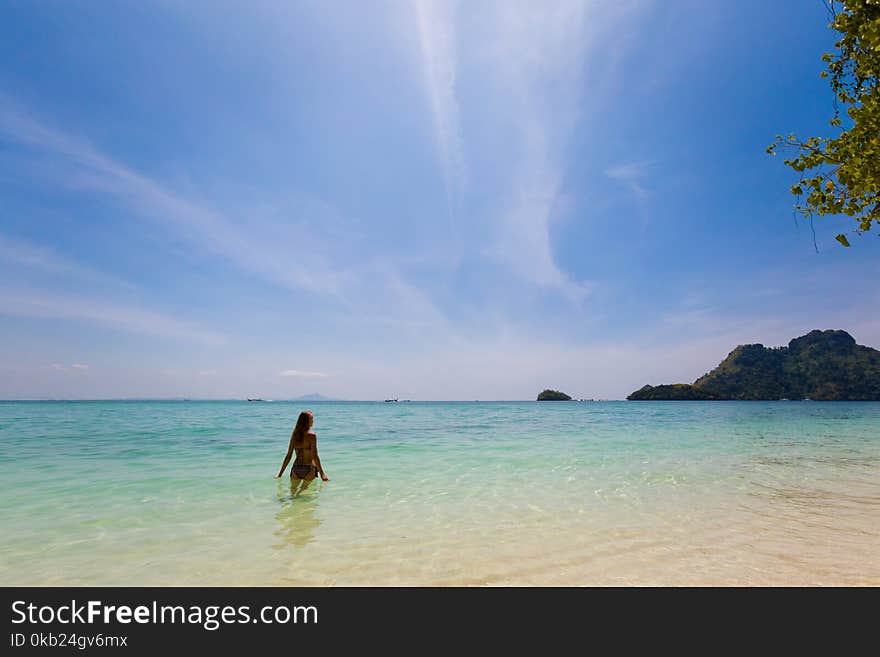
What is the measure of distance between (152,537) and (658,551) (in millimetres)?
7622

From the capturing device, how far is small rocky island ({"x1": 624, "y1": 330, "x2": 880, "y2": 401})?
423 feet

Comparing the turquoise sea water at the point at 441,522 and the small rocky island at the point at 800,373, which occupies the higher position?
the small rocky island at the point at 800,373

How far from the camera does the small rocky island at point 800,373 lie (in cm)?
12900

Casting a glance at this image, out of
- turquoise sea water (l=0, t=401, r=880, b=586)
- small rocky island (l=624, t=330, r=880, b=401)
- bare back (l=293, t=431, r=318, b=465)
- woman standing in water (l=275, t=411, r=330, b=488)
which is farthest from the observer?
small rocky island (l=624, t=330, r=880, b=401)

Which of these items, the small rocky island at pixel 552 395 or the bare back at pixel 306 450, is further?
the small rocky island at pixel 552 395

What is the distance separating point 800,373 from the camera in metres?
135

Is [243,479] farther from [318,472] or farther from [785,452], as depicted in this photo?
[785,452]

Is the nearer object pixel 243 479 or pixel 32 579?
pixel 32 579

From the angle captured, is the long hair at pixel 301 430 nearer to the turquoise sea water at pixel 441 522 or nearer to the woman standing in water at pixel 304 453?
the woman standing in water at pixel 304 453

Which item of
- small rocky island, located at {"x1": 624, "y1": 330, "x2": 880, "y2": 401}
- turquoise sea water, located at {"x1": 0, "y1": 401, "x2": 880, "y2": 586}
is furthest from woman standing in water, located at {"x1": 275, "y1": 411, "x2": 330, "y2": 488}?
small rocky island, located at {"x1": 624, "y1": 330, "x2": 880, "y2": 401}

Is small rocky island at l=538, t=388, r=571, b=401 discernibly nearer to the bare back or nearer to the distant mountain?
the distant mountain

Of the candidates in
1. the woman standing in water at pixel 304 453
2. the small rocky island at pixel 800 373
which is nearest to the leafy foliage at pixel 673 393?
the small rocky island at pixel 800 373
